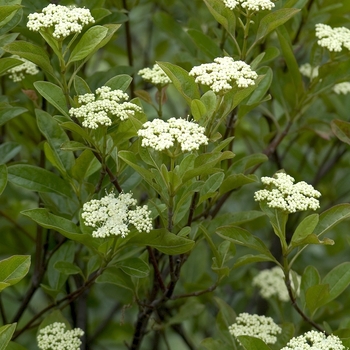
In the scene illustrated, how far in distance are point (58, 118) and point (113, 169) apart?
0.27 metres

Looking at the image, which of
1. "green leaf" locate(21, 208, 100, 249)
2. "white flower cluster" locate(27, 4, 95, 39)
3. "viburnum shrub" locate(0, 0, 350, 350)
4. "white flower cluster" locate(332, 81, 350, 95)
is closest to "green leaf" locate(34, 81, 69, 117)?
"viburnum shrub" locate(0, 0, 350, 350)

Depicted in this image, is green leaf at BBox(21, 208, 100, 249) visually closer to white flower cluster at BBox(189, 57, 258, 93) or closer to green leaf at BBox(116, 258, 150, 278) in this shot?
green leaf at BBox(116, 258, 150, 278)

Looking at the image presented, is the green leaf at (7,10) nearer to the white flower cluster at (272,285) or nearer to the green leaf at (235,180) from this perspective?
the green leaf at (235,180)

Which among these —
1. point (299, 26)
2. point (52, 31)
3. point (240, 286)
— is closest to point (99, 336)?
point (240, 286)

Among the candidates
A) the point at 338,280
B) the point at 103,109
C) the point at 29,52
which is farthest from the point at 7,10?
the point at 338,280

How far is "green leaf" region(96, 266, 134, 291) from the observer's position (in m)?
1.62

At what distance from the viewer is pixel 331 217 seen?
5.05ft

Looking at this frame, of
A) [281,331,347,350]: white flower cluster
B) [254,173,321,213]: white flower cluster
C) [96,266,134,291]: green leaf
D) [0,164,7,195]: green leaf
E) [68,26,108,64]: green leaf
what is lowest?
[96,266,134,291]: green leaf

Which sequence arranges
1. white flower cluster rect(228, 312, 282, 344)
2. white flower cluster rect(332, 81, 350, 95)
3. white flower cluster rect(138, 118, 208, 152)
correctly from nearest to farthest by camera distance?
white flower cluster rect(138, 118, 208, 152) → white flower cluster rect(228, 312, 282, 344) → white flower cluster rect(332, 81, 350, 95)

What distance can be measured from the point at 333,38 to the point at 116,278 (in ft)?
2.67

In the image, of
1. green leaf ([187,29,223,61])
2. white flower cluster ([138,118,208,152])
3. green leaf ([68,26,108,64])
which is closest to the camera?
white flower cluster ([138,118,208,152])

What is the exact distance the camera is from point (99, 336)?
2.72m

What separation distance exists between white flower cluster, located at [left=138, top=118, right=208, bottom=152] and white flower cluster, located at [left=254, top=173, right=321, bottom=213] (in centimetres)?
22

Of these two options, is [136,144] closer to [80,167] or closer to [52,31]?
[80,167]
